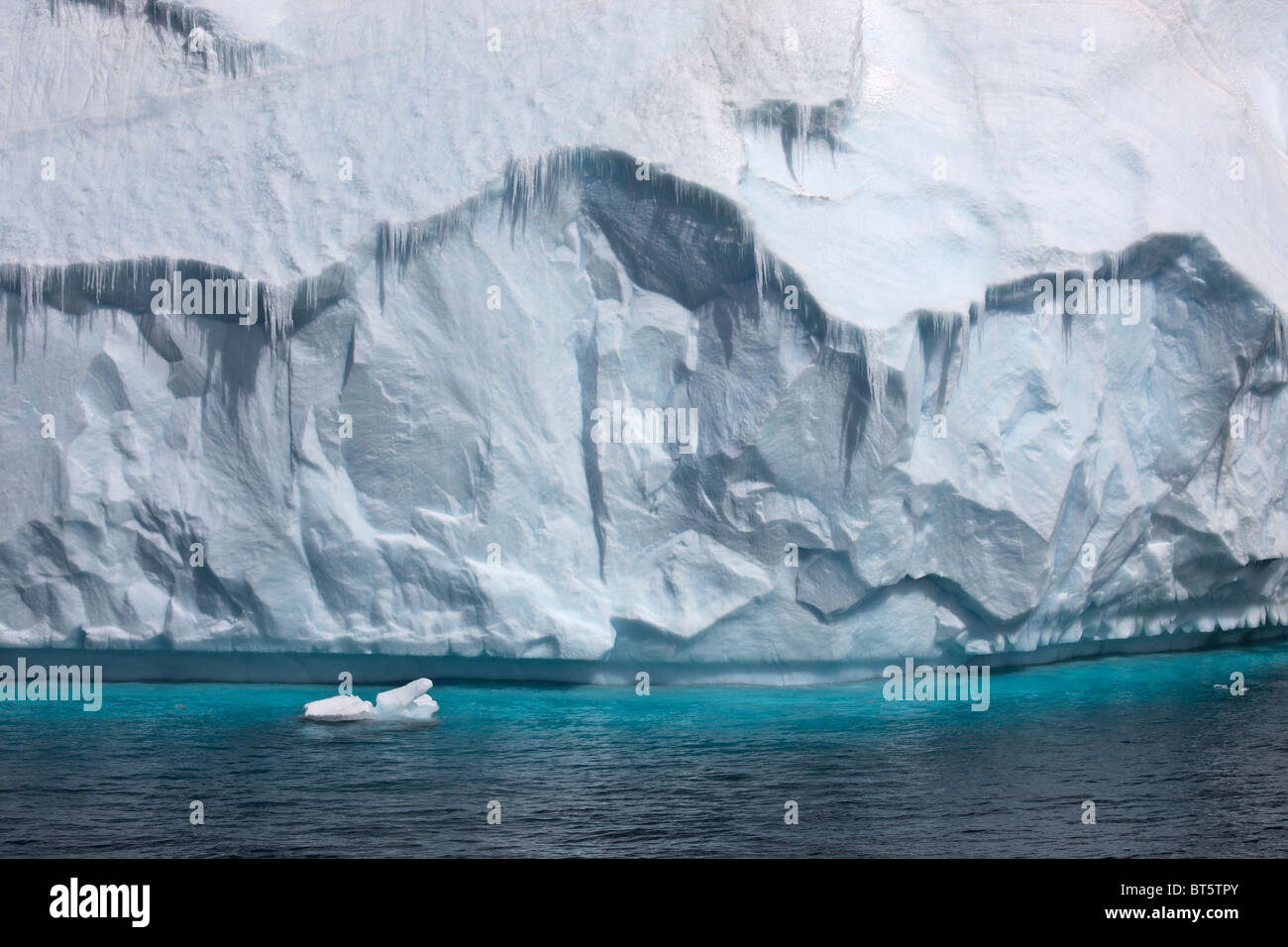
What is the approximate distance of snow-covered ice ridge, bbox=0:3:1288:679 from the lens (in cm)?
1286

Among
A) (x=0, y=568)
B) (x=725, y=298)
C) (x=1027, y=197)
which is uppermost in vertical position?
A: (x=1027, y=197)

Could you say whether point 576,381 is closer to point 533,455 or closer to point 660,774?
point 533,455

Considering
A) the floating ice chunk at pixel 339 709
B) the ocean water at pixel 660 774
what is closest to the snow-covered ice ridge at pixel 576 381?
the ocean water at pixel 660 774

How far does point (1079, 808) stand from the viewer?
8906 mm

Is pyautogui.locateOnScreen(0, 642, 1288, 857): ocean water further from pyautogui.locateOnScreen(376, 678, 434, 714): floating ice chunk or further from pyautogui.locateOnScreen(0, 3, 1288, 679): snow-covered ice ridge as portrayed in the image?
pyautogui.locateOnScreen(0, 3, 1288, 679): snow-covered ice ridge

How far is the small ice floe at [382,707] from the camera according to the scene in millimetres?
11742

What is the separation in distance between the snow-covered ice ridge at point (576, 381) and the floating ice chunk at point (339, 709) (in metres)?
1.15

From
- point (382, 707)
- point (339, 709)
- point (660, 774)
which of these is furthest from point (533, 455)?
point (660, 774)

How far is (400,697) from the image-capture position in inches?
473

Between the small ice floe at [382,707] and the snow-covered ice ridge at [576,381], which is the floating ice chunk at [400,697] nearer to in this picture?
the small ice floe at [382,707]

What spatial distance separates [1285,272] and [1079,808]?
8205 millimetres

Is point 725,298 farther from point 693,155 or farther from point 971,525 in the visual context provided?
point 971,525
